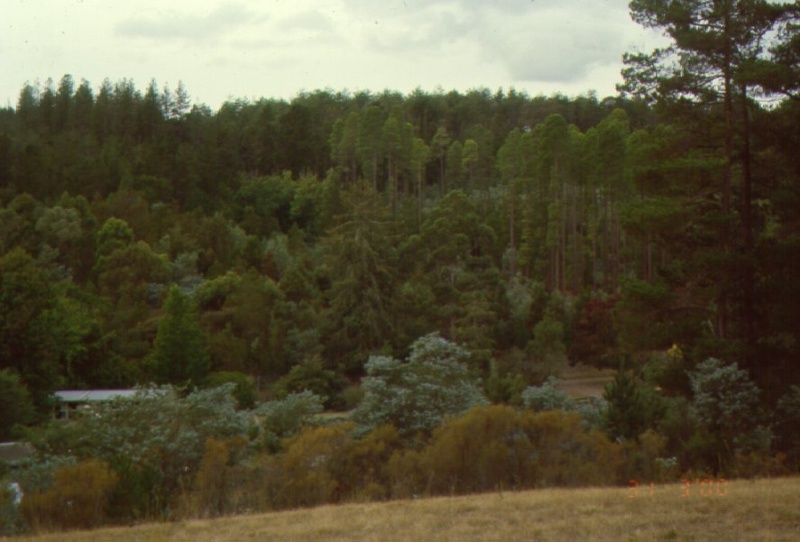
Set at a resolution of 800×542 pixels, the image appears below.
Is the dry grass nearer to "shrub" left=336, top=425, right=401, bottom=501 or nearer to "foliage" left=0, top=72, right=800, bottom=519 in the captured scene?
"foliage" left=0, top=72, right=800, bottom=519

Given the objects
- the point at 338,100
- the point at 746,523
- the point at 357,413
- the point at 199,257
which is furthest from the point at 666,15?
the point at 338,100

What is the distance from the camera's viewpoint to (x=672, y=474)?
15.7 meters

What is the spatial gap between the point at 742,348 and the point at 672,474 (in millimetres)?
6979

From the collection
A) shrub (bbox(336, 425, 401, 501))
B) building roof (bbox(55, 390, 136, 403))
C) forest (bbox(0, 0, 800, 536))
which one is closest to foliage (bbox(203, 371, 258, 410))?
forest (bbox(0, 0, 800, 536))

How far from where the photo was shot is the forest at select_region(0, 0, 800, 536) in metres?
15.7

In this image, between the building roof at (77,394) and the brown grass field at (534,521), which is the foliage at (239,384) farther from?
the brown grass field at (534,521)

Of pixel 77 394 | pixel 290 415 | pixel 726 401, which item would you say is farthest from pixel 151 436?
pixel 77 394

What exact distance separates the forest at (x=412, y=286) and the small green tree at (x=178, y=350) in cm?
12

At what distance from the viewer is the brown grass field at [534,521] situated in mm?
9727

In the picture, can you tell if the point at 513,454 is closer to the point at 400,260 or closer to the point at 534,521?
the point at 534,521

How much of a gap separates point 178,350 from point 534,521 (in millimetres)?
30405

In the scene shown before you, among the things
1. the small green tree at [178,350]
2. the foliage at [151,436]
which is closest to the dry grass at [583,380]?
the small green tree at [178,350]

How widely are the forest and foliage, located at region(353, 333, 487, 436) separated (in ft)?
0.19

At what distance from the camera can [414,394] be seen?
61.5 feet
